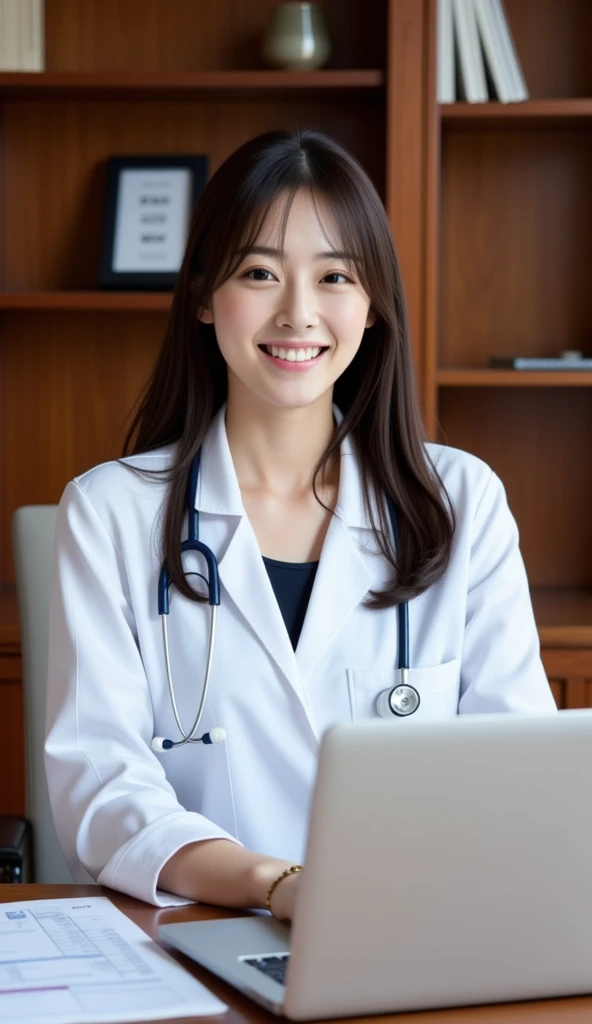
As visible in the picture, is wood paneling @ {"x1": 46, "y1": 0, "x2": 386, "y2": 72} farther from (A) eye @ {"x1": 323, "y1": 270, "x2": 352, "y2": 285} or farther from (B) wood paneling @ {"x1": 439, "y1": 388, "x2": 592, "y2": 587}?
(A) eye @ {"x1": 323, "y1": 270, "x2": 352, "y2": 285}

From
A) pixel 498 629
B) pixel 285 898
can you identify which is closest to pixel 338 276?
pixel 498 629

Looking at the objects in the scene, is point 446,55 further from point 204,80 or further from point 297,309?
point 297,309

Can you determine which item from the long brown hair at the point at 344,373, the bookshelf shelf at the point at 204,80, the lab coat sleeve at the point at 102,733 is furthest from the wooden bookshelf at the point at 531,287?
the lab coat sleeve at the point at 102,733

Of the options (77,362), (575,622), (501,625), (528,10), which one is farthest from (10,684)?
(528,10)

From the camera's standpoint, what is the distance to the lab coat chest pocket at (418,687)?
1518mm

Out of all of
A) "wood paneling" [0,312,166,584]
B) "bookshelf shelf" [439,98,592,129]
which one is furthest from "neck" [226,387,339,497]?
"wood paneling" [0,312,166,584]

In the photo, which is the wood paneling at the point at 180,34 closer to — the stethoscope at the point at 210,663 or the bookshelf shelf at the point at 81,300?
the bookshelf shelf at the point at 81,300

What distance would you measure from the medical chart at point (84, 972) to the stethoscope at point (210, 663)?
35 centimetres

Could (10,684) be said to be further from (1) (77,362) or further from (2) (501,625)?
(2) (501,625)

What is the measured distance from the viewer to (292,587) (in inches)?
62.8

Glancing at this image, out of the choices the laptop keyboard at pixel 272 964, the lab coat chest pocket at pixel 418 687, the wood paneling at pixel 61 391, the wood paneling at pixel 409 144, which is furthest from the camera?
the wood paneling at pixel 61 391

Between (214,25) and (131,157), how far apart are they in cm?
36

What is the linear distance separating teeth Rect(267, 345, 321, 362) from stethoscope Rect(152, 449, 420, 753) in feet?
0.70

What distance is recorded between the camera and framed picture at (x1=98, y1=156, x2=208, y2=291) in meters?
2.96
